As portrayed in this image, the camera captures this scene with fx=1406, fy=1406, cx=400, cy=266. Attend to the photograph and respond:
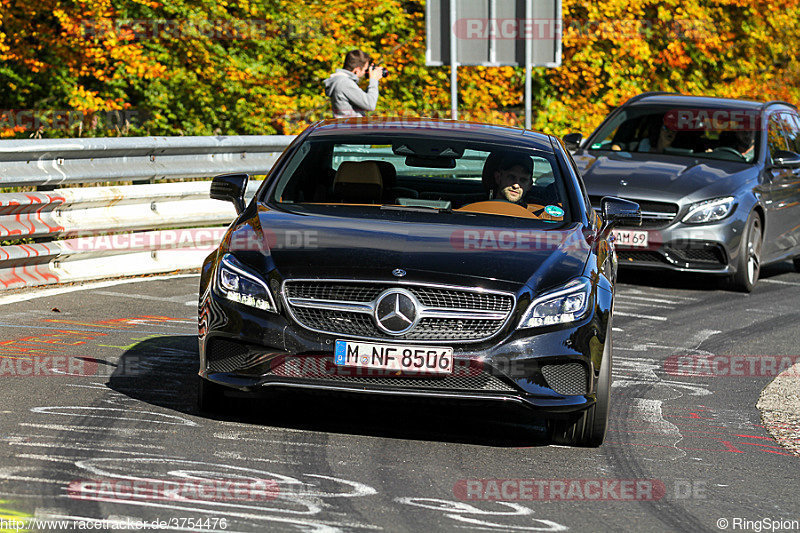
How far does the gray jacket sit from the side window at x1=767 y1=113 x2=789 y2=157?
4.06m

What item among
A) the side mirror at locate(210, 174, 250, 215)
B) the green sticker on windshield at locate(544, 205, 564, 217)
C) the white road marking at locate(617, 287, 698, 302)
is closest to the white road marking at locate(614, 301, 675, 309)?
the white road marking at locate(617, 287, 698, 302)

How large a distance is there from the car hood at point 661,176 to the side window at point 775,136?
71cm

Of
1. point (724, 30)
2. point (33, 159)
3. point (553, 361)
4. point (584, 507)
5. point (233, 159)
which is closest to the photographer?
point (584, 507)

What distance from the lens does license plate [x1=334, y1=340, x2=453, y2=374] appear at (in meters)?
6.15

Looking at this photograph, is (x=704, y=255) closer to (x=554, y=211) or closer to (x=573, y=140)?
(x=573, y=140)

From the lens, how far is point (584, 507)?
5488mm

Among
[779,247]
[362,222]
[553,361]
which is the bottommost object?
[779,247]

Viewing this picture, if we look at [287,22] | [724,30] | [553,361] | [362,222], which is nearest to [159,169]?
[362,222]

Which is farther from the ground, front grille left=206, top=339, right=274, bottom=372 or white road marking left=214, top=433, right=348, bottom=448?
front grille left=206, top=339, right=274, bottom=372

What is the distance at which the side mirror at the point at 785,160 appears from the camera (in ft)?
45.5

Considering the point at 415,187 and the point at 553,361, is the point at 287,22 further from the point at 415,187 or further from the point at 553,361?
the point at 553,361

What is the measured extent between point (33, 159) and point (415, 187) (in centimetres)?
383

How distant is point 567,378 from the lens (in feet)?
20.8

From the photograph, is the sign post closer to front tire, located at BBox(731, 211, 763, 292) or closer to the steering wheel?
the steering wheel
